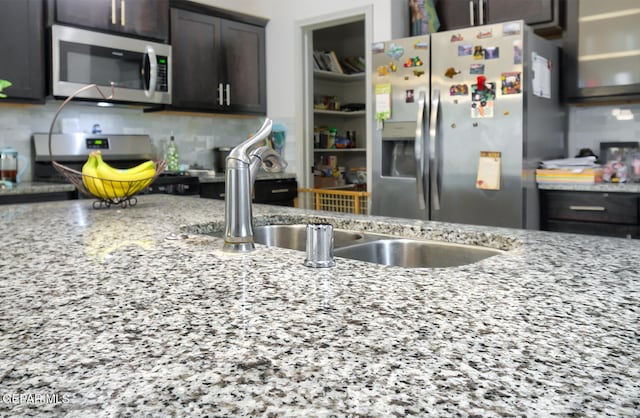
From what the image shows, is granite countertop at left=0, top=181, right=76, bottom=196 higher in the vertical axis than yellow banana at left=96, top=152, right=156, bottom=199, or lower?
lower

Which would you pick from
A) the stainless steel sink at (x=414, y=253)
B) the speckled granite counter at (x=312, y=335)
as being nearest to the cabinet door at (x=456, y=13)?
the stainless steel sink at (x=414, y=253)

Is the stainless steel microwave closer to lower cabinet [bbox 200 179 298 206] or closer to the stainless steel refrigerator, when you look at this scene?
lower cabinet [bbox 200 179 298 206]

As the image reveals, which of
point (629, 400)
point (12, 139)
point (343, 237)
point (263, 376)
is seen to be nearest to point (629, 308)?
point (629, 400)

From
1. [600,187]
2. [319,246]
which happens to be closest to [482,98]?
[600,187]

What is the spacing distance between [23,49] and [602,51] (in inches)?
138

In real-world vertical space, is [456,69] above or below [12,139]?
above

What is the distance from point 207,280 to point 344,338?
364mm

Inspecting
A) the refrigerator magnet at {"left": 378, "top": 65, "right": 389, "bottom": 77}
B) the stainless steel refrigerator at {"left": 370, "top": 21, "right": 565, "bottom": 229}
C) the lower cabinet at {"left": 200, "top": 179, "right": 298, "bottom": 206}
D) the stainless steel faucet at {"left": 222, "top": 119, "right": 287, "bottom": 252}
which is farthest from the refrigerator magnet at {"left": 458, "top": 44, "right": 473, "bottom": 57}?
the stainless steel faucet at {"left": 222, "top": 119, "right": 287, "bottom": 252}

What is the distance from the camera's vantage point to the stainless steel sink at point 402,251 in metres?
1.43

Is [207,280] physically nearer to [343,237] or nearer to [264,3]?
[343,237]

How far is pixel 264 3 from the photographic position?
479 centimetres

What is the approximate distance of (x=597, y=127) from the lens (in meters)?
3.64

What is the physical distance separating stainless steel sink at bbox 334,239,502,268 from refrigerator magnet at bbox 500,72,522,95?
1.91 metres

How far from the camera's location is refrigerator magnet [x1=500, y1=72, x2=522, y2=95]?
3086mm
